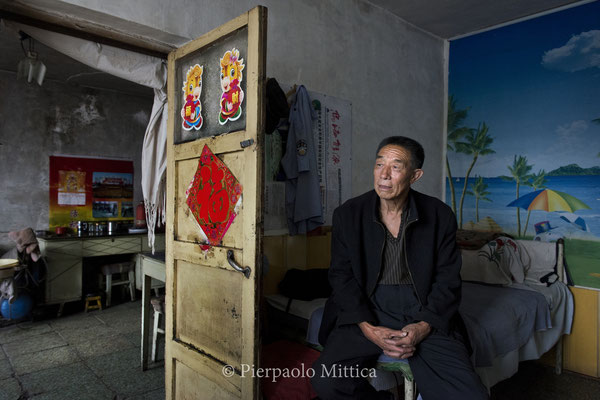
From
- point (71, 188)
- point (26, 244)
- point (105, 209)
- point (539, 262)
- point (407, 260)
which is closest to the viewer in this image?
point (407, 260)

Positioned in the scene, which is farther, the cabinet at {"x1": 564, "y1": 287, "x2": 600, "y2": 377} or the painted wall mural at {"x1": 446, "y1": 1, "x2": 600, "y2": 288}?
the painted wall mural at {"x1": 446, "y1": 1, "x2": 600, "y2": 288}

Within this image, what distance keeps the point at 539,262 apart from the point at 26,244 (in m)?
5.15

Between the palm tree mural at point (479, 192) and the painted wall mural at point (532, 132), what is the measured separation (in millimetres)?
11

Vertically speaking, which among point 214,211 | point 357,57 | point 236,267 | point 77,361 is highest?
point 357,57

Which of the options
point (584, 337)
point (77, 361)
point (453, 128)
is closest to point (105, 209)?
point (77, 361)

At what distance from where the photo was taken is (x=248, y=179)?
1.83m

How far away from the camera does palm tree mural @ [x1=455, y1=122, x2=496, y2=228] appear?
4.13 m

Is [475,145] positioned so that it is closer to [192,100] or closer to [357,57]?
[357,57]

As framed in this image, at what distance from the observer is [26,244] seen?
4152mm

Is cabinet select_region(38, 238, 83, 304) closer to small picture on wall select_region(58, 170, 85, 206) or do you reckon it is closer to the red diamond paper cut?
small picture on wall select_region(58, 170, 85, 206)

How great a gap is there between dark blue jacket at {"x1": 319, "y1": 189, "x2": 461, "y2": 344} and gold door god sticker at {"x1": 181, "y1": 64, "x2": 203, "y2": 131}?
38.4 inches

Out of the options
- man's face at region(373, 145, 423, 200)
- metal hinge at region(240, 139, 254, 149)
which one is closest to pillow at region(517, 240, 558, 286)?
man's face at region(373, 145, 423, 200)

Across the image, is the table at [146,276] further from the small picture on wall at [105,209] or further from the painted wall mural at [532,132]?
the painted wall mural at [532,132]

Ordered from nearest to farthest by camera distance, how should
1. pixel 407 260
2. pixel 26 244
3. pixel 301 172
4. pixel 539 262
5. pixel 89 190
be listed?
pixel 407 260 < pixel 301 172 < pixel 539 262 < pixel 26 244 < pixel 89 190
